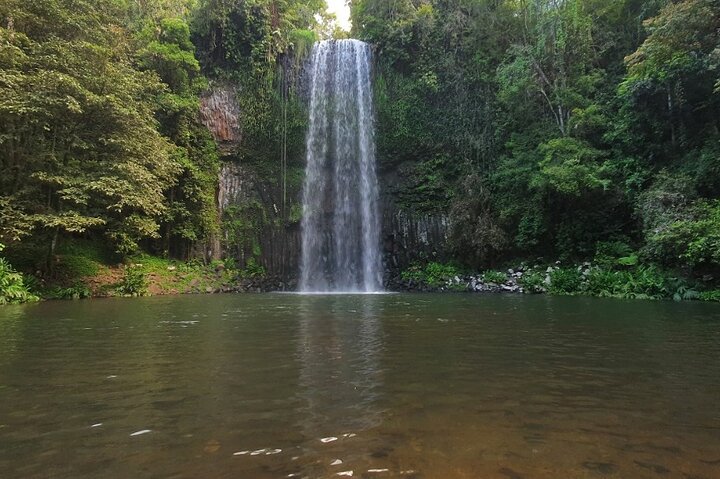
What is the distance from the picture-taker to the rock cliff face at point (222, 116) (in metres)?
24.1

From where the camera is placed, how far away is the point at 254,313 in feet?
32.6

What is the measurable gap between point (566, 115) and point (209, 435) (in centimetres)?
2229

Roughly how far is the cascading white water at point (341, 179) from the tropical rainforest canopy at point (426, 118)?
928mm

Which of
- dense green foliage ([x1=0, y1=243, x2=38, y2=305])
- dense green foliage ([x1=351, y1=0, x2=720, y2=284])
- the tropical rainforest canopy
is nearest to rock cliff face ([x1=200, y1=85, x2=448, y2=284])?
the tropical rainforest canopy

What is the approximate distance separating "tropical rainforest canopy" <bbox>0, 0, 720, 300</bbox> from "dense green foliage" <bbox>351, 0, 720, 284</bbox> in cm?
8

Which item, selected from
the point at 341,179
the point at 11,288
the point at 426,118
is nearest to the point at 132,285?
the point at 11,288

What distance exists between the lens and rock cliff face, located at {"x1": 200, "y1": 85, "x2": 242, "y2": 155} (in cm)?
2411

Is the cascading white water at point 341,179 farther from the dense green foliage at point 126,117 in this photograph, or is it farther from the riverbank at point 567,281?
the riverbank at point 567,281

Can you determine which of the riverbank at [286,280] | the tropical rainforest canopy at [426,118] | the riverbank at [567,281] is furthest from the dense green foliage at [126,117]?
the riverbank at [567,281]

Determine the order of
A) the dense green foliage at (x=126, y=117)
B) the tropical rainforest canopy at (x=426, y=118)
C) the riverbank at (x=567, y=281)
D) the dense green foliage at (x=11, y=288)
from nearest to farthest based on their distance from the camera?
the dense green foliage at (x=11, y=288) < the riverbank at (x=567, y=281) < the dense green foliage at (x=126, y=117) < the tropical rainforest canopy at (x=426, y=118)

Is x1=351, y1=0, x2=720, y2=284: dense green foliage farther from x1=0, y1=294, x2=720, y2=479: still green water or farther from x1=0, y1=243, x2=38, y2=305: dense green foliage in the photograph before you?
x1=0, y1=243, x2=38, y2=305: dense green foliage

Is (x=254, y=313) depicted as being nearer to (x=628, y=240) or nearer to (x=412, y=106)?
(x=628, y=240)

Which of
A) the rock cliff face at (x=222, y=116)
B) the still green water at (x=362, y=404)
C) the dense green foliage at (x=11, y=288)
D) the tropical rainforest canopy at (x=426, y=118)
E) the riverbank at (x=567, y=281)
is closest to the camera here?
the still green water at (x=362, y=404)

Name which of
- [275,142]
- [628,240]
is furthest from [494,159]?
[275,142]
